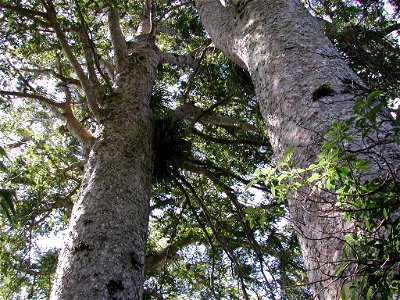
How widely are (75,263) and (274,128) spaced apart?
1.52 m

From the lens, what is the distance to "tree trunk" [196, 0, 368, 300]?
1.42 meters

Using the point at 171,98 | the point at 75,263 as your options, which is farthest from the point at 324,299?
the point at 171,98

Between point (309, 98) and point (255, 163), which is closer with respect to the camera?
point (309, 98)

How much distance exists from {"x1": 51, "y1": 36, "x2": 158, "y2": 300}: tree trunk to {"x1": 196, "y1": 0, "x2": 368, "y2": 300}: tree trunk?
1252 millimetres

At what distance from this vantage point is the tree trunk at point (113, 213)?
2.46 meters

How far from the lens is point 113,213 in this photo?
2869 millimetres

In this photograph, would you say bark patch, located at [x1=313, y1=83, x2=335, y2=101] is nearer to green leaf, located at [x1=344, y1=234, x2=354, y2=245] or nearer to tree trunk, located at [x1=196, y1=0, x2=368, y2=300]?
tree trunk, located at [x1=196, y1=0, x2=368, y2=300]

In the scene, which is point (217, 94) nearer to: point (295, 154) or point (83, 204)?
point (83, 204)

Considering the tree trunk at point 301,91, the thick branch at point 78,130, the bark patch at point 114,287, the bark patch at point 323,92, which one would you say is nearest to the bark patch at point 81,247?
the bark patch at point 114,287

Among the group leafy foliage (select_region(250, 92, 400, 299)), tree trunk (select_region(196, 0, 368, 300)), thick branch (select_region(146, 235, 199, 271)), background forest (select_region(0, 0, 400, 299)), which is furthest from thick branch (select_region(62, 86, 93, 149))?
leafy foliage (select_region(250, 92, 400, 299))

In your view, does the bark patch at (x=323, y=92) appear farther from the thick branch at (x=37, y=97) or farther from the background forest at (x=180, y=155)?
the thick branch at (x=37, y=97)

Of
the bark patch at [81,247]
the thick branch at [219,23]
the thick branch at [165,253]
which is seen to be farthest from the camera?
the thick branch at [165,253]

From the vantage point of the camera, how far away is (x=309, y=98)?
191cm

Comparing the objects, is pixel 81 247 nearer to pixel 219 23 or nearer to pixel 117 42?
pixel 219 23
